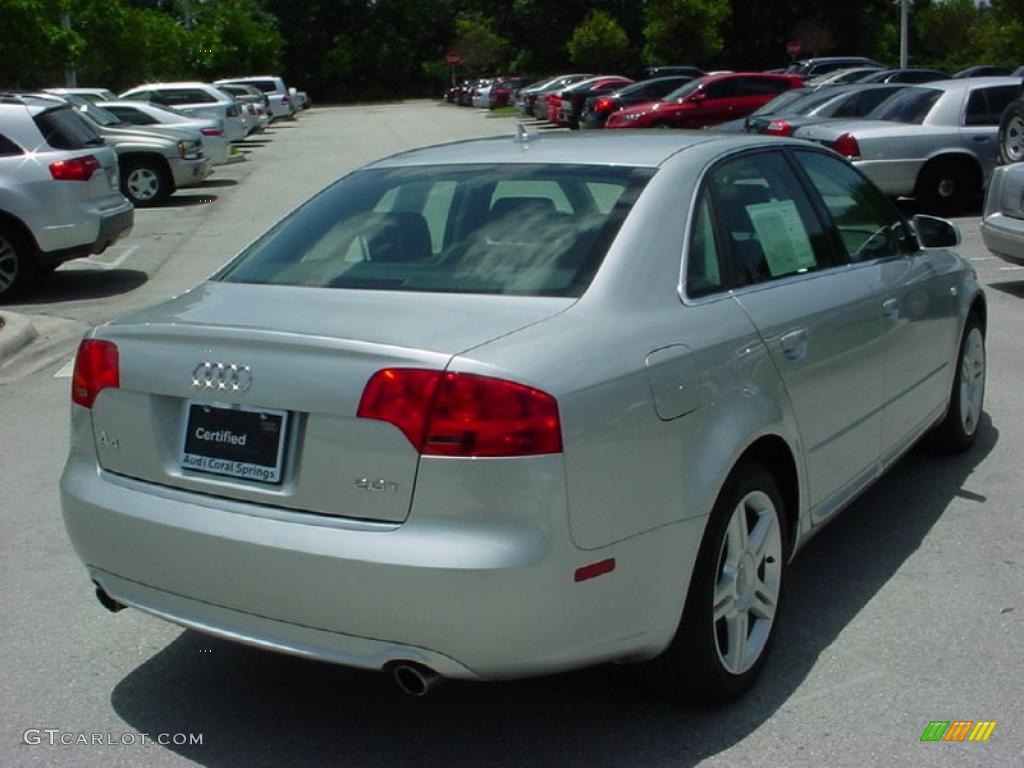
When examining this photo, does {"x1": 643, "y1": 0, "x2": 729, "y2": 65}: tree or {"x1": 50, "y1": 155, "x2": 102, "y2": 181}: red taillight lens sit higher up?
{"x1": 643, "y1": 0, "x2": 729, "y2": 65}: tree

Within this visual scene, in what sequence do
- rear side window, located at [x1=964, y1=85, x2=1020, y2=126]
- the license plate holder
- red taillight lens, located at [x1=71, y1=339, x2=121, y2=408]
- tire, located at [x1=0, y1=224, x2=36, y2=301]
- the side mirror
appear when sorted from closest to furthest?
the license plate holder
red taillight lens, located at [x1=71, y1=339, x2=121, y2=408]
the side mirror
tire, located at [x1=0, y1=224, x2=36, y2=301]
rear side window, located at [x1=964, y1=85, x2=1020, y2=126]

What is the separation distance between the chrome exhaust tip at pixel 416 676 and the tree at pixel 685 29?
48453 mm

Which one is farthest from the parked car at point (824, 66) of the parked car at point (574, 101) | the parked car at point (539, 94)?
the parked car at point (539, 94)

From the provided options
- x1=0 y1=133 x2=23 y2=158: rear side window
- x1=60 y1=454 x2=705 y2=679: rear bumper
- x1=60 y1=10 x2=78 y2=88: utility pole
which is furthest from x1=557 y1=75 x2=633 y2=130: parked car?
x1=60 y1=454 x2=705 y2=679: rear bumper

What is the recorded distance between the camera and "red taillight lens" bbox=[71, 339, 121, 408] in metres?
3.92

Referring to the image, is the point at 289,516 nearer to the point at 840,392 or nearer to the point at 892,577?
the point at 840,392

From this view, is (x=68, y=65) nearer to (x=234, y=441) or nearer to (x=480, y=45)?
(x=234, y=441)

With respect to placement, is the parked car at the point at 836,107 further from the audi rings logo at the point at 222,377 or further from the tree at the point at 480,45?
the tree at the point at 480,45

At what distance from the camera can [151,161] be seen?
21.7 meters

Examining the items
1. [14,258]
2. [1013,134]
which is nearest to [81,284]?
[14,258]

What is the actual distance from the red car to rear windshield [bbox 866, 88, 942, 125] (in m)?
9.92

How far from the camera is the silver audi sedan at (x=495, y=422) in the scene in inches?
131

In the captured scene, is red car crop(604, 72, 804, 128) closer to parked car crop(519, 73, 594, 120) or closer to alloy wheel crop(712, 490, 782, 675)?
parked car crop(519, 73, 594, 120)

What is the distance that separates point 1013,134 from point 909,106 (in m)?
4.99
